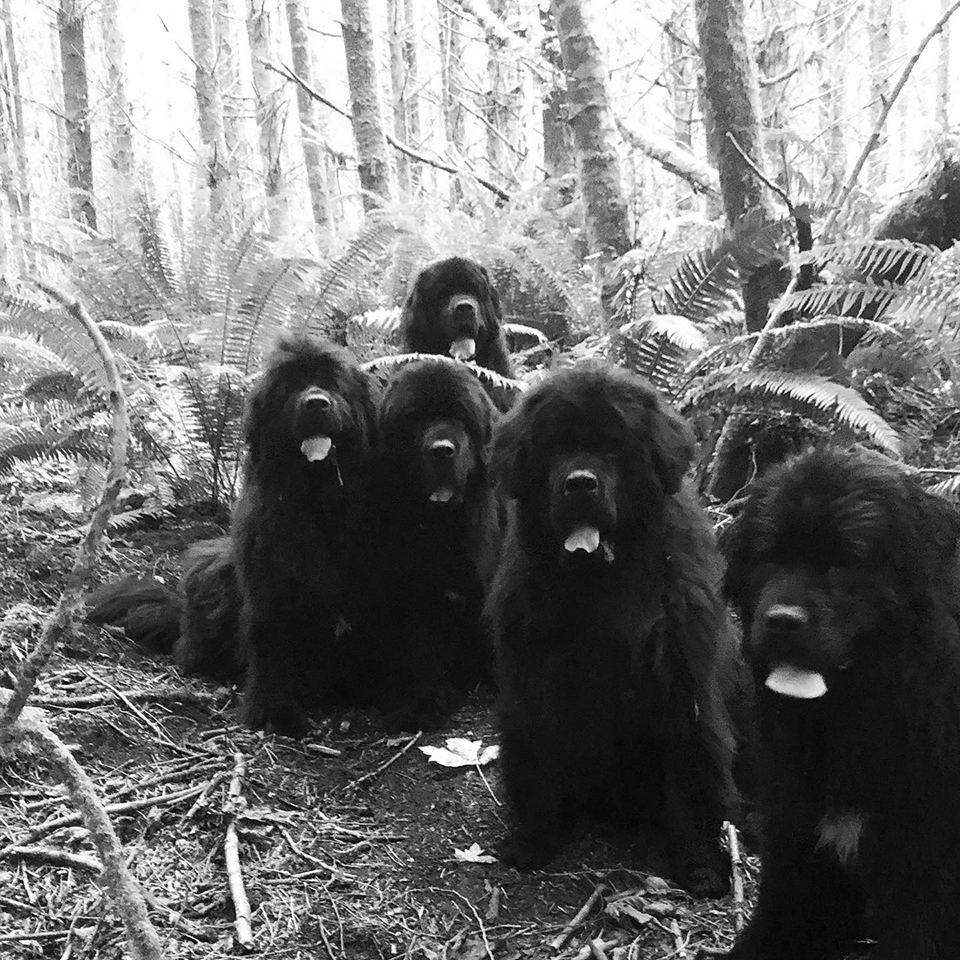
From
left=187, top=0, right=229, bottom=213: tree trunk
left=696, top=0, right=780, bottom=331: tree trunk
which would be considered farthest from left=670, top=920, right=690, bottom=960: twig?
left=187, top=0, right=229, bottom=213: tree trunk

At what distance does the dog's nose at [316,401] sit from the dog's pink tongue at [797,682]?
8.06ft

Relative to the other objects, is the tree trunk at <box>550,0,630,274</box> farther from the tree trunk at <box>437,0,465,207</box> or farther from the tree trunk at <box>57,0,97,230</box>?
the tree trunk at <box>437,0,465,207</box>

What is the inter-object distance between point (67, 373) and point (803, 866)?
5034 mm

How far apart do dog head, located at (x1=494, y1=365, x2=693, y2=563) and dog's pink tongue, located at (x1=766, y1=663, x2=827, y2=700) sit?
36.2 inches

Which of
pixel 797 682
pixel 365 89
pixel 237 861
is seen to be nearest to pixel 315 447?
pixel 237 861

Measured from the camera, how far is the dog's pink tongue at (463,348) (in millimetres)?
5871

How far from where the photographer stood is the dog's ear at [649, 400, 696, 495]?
10.5 ft

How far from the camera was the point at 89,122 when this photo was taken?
11.7 metres

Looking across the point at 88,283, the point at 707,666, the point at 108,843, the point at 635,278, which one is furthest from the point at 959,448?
the point at 88,283

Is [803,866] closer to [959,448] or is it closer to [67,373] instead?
[959,448]

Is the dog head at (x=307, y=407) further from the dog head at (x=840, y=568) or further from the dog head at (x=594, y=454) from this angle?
the dog head at (x=840, y=568)

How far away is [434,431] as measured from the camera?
4.24m

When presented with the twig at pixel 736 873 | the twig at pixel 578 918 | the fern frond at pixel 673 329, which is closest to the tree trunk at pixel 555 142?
the fern frond at pixel 673 329

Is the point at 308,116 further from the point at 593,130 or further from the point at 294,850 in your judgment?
the point at 294,850
